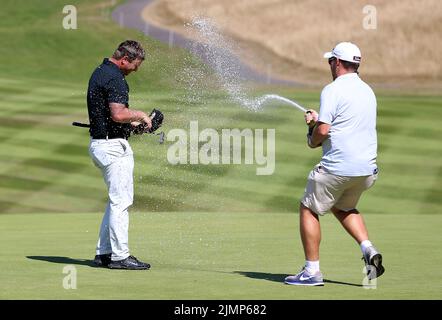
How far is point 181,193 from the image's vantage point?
22.5 meters

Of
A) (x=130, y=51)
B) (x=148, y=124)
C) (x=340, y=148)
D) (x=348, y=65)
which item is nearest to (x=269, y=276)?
(x=340, y=148)

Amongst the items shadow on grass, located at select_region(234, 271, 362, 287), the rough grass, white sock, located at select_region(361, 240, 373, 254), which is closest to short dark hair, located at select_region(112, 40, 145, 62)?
shadow on grass, located at select_region(234, 271, 362, 287)

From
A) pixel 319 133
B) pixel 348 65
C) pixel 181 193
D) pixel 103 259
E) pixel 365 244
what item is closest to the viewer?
pixel 319 133

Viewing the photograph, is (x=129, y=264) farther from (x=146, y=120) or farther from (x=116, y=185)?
(x=146, y=120)

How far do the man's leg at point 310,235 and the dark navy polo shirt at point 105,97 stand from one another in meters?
2.34

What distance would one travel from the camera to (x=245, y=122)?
89.8 feet

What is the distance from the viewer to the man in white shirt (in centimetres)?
1005

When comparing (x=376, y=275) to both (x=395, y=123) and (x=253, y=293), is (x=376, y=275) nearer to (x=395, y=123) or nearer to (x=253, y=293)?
(x=253, y=293)

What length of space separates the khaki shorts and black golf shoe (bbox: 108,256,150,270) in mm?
2065

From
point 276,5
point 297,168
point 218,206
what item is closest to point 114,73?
point 218,206

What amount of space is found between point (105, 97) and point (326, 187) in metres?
2.61

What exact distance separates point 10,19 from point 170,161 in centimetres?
2090
